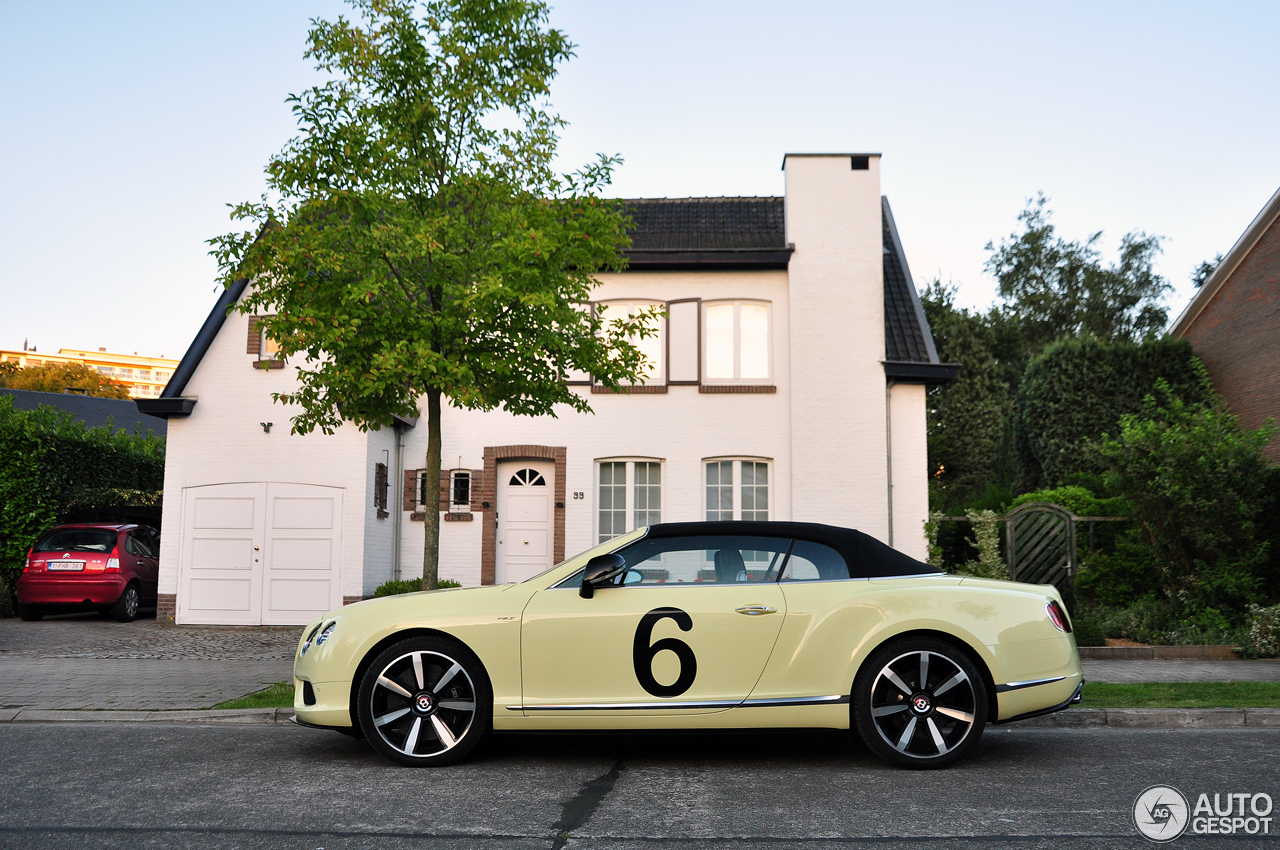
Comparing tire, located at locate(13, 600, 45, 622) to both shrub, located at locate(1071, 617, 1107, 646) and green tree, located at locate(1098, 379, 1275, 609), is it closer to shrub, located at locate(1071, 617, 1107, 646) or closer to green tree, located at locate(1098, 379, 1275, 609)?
shrub, located at locate(1071, 617, 1107, 646)

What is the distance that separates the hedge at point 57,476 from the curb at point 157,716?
11.1 metres

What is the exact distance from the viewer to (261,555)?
1672 cm

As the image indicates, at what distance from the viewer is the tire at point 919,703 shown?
6137mm

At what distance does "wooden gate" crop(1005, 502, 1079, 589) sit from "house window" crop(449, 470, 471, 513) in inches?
337

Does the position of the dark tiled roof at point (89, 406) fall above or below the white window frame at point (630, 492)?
above

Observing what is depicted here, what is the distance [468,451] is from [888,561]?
473 inches

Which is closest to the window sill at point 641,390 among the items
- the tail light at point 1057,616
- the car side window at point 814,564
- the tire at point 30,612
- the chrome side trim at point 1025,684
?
the tire at point 30,612

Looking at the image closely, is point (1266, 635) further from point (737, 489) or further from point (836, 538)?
point (836, 538)

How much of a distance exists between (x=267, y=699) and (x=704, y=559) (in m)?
4.43

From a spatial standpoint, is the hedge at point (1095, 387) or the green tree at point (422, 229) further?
the hedge at point (1095, 387)

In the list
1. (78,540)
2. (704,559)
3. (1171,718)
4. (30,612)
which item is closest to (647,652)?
(704,559)

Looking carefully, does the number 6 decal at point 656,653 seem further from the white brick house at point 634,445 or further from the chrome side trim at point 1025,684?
the white brick house at point 634,445

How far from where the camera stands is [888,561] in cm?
659

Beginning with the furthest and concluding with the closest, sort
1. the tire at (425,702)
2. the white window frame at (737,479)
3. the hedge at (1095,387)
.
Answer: the hedge at (1095,387), the white window frame at (737,479), the tire at (425,702)
